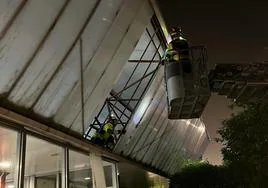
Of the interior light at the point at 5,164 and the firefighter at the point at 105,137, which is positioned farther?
the firefighter at the point at 105,137

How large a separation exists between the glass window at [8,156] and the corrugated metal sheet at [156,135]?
11.9 ft

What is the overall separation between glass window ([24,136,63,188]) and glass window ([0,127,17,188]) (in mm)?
262

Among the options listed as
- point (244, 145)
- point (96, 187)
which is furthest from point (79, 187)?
point (244, 145)

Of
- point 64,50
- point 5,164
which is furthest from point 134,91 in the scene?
point 5,164

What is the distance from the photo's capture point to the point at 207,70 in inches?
282

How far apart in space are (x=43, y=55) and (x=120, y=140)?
13.7 feet

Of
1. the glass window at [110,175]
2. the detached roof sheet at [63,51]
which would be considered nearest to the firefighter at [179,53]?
the detached roof sheet at [63,51]

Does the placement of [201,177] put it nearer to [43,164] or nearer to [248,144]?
[248,144]

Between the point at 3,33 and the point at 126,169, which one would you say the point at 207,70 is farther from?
the point at 3,33

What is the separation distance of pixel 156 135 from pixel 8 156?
6845 mm

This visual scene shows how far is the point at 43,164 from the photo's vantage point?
5.86m

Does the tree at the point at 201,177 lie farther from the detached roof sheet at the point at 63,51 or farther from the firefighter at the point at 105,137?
the detached roof sheet at the point at 63,51

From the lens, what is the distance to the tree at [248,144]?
30.5ft

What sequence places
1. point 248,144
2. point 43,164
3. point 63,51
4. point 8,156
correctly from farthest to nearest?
1. point 248,144
2. point 43,164
3. point 63,51
4. point 8,156
